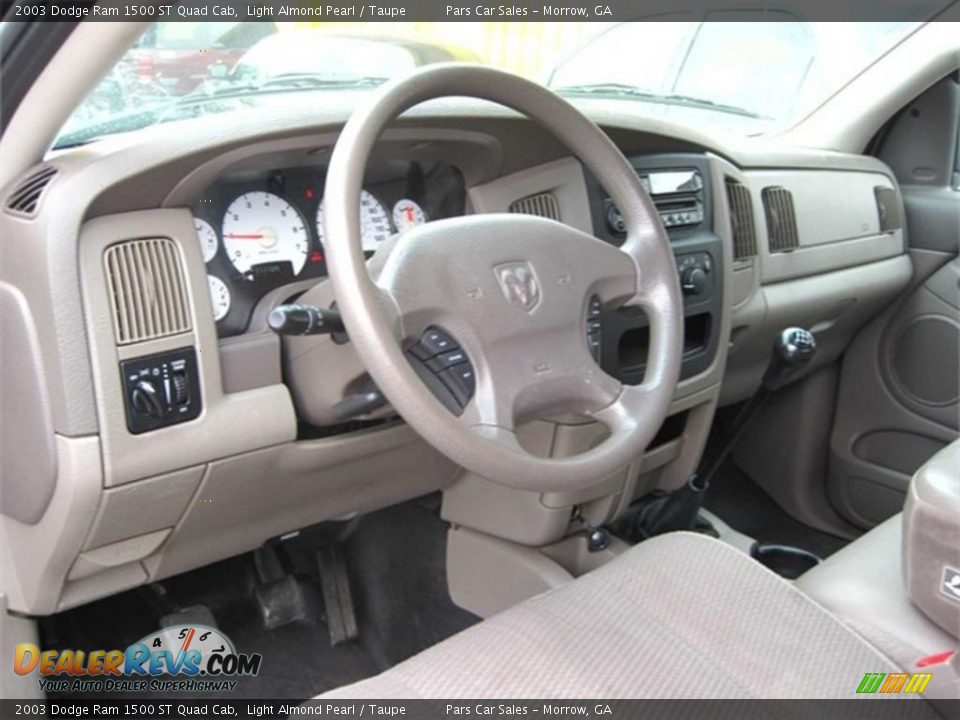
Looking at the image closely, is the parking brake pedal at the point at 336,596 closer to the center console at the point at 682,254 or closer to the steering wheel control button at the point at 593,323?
the center console at the point at 682,254

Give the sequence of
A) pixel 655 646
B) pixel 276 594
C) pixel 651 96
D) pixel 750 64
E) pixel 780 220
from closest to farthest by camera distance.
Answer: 1. pixel 655 646
2. pixel 276 594
3. pixel 780 220
4. pixel 651 96
5. pixel 750 64

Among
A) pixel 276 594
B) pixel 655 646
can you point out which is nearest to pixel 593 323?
pixel 655 646

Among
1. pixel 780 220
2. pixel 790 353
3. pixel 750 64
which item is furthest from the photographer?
pixel 750 64

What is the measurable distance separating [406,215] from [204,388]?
17.5 inches

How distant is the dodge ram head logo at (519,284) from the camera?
119 cm

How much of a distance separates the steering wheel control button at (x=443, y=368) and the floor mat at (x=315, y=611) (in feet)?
3.03

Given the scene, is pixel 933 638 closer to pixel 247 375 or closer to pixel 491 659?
pixel 491 659

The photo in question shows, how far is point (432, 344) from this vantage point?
1137 millimetres

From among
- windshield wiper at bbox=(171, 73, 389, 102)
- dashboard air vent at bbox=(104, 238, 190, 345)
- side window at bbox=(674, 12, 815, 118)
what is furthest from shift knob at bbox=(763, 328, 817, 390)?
dashboard air vent at bbox=(104, 238, 190, 345)

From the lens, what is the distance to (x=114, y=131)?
135cm

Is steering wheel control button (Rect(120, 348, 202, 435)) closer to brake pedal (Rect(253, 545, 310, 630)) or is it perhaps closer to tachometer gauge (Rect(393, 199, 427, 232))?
tachometer gauge (Rect(393, 199, 427, 232))

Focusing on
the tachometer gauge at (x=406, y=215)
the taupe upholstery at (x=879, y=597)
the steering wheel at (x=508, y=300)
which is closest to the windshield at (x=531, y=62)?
the steering wheel at (x=508, y=300)

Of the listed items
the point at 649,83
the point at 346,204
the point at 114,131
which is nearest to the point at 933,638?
the point at 346,204

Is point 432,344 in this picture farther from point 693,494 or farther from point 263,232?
point 693,494
